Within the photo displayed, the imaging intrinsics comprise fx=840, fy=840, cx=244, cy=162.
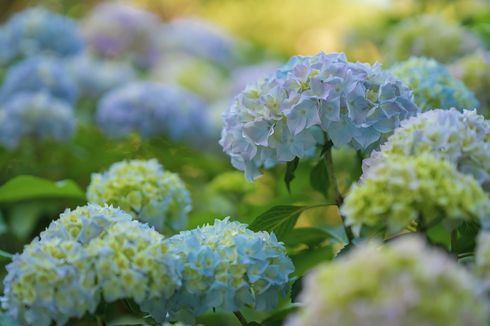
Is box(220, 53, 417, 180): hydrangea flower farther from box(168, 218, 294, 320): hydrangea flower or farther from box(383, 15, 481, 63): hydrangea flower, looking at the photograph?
box(383, 15, 481, 63): hydrangea flower

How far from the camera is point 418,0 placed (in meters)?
3.97

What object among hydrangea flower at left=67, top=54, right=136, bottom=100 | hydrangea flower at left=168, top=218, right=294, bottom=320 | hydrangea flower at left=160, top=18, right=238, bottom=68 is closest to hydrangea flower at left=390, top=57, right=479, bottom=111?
hydrangea flower at left=168, top=218, right=294, bottom=320

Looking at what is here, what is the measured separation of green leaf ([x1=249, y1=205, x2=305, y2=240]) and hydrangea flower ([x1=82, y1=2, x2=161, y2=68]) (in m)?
3.45

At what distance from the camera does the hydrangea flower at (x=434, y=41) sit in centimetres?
294

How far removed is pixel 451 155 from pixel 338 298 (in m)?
0.44

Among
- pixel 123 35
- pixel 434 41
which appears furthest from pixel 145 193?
pixel 123 35

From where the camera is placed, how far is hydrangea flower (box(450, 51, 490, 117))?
2477mm

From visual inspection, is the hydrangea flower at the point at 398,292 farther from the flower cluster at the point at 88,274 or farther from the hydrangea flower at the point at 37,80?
the hydrangea flower at the point at 37,80

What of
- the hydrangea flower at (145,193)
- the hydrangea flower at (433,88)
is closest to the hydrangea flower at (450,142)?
the hydrangea flower at (433,88)

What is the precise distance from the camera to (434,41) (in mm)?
2941

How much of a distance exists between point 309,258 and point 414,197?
0.91 meters

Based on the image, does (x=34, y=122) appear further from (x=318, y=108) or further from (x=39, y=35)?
(x=318, y=108)

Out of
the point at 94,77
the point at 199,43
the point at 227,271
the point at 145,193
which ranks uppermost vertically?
the point at 199,43

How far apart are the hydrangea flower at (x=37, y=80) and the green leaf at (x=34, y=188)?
4.29 feet
